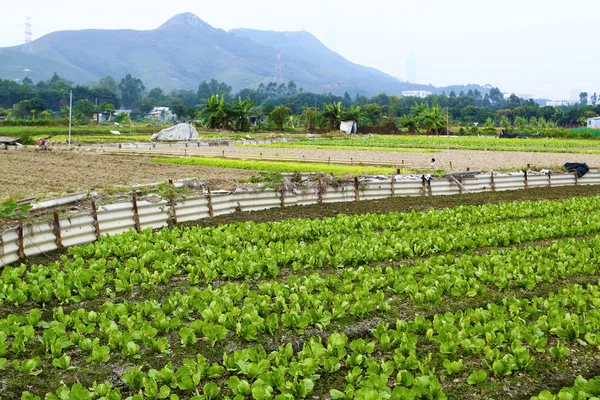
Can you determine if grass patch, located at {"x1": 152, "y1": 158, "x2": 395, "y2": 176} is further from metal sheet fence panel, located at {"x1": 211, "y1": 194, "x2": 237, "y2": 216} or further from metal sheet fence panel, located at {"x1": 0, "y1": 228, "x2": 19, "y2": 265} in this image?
metal sheet fence panel, located at {"x1": 0, "y1": 228, "x2": 19, "y2": 265}

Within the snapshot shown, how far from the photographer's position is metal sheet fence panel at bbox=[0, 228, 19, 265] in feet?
37.1

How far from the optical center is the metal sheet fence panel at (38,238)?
1208cm

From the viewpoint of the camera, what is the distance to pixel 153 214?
15422 mm

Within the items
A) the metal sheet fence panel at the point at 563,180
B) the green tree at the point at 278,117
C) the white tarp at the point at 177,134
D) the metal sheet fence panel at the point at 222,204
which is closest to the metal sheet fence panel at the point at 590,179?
the metal sheet fence panel at the point at 563,180

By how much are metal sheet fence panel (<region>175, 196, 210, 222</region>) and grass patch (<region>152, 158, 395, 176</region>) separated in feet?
35.6

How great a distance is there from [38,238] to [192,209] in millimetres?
5007

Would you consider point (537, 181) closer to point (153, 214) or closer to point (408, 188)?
point (408, 188)

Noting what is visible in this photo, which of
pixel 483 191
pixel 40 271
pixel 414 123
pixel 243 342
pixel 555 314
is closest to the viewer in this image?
pixel 243 342

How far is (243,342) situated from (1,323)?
3.19 meters

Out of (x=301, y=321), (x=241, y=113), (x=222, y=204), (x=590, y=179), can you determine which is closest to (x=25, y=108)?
(x=241, y=113)

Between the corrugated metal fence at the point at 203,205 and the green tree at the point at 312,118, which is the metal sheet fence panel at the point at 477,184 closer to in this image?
the corrugated metal fence at the point at 203,205

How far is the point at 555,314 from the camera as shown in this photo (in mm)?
7855

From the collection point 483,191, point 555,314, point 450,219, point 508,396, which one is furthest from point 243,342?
point 483,191

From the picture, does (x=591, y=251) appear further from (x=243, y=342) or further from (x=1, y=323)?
(x=1, y=323)
